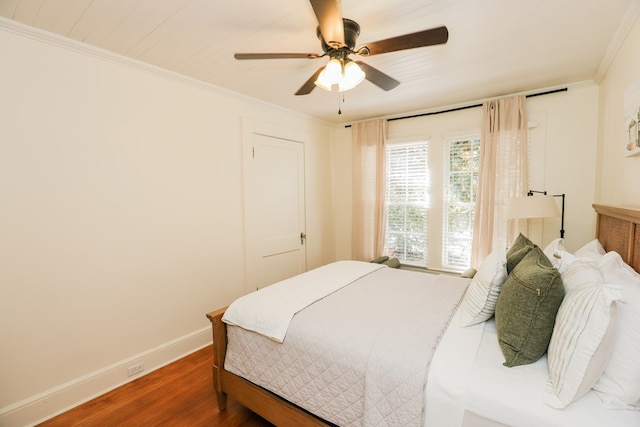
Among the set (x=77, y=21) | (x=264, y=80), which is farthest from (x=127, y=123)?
(x=264, y=80)

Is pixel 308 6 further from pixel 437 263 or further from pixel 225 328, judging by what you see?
pixel 437 263

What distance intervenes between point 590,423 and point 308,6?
85.4 inches

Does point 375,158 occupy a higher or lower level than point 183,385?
higher

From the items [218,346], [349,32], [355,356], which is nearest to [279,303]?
[218,346]

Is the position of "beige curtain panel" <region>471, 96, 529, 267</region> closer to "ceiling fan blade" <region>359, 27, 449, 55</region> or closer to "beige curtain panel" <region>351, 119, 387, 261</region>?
"beige curtain panel" <region>351, 119, 387, 261</region>

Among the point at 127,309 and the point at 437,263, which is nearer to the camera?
the point at 127,309

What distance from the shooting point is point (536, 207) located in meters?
2.56

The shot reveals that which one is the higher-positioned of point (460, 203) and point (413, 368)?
point (460, 203)

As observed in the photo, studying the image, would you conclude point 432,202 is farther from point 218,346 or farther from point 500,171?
point 218,346

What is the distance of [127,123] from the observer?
229cm

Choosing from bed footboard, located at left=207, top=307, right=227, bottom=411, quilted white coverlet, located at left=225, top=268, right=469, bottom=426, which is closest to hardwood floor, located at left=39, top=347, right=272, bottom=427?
bed footboard, located at left=207, top=307, right=227, bottom=411

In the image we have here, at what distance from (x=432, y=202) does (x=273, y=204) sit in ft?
6.40

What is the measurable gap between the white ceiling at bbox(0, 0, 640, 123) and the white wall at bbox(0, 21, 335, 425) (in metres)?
0.26

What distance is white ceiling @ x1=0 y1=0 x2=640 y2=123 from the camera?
1664 mm
